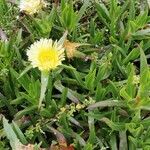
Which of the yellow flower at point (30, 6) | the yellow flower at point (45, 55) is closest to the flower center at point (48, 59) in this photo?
the yellow flower at point (45, 55)

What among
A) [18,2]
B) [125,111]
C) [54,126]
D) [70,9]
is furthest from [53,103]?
[18,2]

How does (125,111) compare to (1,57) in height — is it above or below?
below

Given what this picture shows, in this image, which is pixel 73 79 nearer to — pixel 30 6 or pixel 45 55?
pixel 45 55

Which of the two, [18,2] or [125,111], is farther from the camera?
[18,2]

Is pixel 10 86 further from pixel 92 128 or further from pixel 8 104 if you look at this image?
pixel 92 128

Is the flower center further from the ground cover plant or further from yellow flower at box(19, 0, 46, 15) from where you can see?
yellow flower at box(19, 0, 46, 15)

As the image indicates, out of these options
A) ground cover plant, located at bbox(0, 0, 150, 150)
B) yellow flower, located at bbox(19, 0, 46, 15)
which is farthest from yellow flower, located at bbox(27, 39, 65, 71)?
yellow flower, located at bbox(19, 0, 46, 15)

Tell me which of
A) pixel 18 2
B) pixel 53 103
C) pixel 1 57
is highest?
pixel 18 2

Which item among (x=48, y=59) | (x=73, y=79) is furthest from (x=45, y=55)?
(x=73, y=79)
